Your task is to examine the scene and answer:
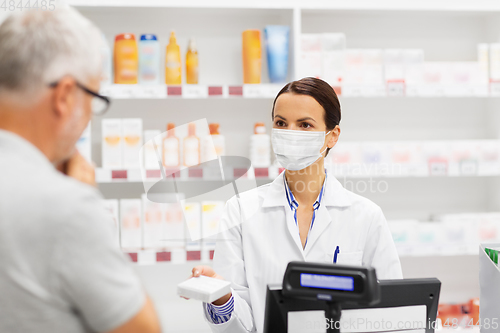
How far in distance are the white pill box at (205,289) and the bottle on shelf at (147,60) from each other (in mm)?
1605

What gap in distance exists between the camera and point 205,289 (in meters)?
0.87

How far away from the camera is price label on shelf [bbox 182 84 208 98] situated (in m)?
2.25

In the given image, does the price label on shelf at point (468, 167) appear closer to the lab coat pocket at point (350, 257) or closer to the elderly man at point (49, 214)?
the lab coat pocket at point (350, 257)

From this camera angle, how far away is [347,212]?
5.08 ft

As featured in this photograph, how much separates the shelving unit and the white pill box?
1659 millimetres

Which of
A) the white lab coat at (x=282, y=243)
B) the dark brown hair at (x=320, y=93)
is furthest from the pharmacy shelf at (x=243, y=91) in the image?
the white lab coat at (x=282, y=243)

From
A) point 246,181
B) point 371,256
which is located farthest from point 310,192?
point 246,181

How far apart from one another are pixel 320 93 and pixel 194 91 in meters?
0.92

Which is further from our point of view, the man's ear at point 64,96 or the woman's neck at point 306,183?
the woman's neck at point 306,183

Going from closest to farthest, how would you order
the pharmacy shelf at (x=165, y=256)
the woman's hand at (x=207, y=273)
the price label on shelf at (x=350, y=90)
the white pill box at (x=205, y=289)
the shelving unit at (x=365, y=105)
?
the white pill box at (x=205, y=289)
the woman's hand at (x=207, y=273)
the pharmacy shelf at (x=165, y=256)
the price label on shelf at (x=350, y=90)
the shelving unit at (x=365, y=105)

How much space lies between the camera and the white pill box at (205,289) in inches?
33.3

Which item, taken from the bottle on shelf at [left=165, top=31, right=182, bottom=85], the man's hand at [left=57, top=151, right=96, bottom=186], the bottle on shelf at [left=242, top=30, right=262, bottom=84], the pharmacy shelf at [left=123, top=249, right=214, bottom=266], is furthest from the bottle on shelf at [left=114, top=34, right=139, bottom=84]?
the man's hand at [left=57, top=151, right=96, bottom=186]

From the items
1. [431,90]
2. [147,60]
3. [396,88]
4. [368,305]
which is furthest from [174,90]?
[368,305]

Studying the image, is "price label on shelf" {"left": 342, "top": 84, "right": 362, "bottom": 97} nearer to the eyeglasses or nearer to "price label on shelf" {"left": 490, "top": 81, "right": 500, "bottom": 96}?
"price label on shelf" {"left": 490, "top": 81, "right": 500, "bottom": 96}
